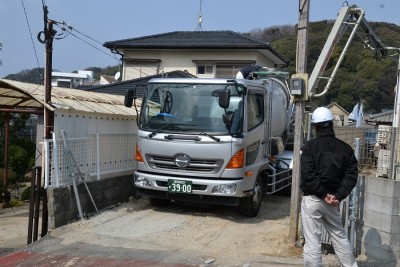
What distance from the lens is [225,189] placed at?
7723mm

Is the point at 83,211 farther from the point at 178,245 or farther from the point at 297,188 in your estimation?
the point at 297,188

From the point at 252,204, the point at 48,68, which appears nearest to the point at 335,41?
the point at 252,204

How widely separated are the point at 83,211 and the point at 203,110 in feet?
9.45

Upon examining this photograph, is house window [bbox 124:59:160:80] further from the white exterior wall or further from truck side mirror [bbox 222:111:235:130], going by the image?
truck side mirror [bbox 222:111:235:130]

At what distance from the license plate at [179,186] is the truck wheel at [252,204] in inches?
42.8

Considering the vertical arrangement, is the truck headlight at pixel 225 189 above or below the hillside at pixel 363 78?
below

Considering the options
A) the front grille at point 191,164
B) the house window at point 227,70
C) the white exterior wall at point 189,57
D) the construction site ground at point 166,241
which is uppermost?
the white exterior wall at point 189,57

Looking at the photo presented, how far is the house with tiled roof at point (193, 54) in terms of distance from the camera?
20188mm

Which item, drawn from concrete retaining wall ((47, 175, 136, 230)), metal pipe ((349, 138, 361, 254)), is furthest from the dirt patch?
metal pipe ((349, 138, 361, 254))

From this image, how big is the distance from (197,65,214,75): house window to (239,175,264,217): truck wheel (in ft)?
42.5

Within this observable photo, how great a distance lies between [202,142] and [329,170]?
314 centimetres

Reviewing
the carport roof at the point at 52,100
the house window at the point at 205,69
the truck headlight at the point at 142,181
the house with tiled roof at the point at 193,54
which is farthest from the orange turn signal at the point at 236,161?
the house window at the point at 205,69

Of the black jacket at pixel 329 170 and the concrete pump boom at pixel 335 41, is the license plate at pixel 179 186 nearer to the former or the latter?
the concrete pump boom at pixel 335 41

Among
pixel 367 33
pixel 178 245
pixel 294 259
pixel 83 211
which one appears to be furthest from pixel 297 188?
pixel 367 33
